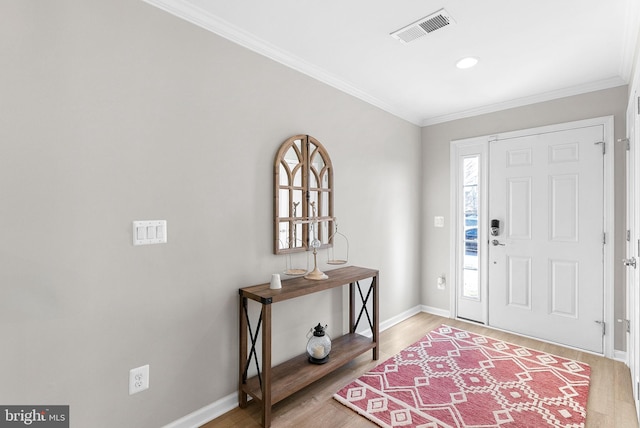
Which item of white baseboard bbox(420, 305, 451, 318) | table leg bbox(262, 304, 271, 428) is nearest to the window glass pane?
white baseboard bbox(420, 305, 451, 318)

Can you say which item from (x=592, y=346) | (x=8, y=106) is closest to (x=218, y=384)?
(x=8, y=106)

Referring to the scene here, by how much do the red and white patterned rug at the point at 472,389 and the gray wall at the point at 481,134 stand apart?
86cm

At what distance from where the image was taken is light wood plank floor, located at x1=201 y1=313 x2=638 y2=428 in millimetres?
1927

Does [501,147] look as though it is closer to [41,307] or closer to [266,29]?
[266,29]

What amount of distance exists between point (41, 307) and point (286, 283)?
132 cm

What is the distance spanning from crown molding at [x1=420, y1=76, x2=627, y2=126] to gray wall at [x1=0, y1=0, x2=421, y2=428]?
6.94 ft

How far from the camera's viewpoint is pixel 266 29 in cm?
208

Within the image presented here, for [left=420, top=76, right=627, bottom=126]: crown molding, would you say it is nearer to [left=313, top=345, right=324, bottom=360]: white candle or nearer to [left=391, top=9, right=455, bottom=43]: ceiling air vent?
[left=391, top=9, right=455, bottom=43]: ceiling air vent

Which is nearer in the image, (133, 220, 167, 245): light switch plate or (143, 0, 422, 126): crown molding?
(133, 220, 167, 245): light switch plate

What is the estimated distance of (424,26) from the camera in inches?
80.5

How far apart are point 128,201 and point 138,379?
922mm

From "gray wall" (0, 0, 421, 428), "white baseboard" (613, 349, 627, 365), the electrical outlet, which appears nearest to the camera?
"gray wall" (0, 0, 421, 428)

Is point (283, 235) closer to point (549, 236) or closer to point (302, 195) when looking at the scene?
point (302, 195)

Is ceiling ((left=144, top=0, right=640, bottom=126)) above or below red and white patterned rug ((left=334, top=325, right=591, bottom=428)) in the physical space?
above
